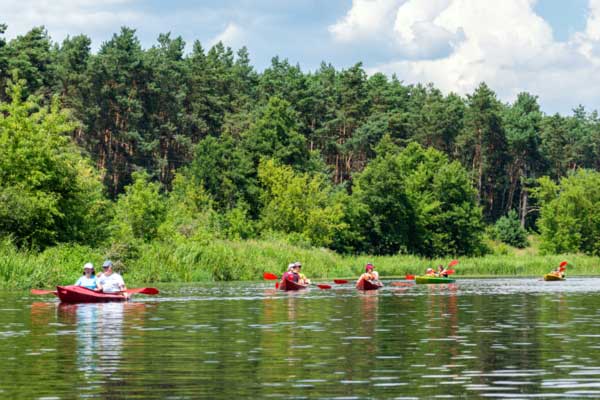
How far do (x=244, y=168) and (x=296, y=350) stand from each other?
71632mm

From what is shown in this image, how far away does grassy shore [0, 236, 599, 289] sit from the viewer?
1668 inches

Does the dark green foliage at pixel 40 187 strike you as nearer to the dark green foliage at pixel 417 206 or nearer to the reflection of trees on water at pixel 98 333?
the reflection of trees on water at pixel 98 333

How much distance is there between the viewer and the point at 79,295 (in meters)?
32.7

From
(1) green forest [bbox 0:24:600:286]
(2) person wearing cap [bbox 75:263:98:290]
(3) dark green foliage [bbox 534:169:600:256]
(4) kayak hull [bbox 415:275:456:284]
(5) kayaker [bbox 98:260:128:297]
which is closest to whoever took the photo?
(2) person wearing cap [bbox 75:263:98:290]

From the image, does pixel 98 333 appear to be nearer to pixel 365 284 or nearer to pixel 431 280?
pixel 365 284

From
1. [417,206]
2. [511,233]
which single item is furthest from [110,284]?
[511,233]

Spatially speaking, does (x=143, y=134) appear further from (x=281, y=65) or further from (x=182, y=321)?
(x=182, y=321)

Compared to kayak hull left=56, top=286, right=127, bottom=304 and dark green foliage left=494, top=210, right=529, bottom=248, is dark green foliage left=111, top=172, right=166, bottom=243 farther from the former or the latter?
dark green foliage left=494, top=210, right=529, bottom=248

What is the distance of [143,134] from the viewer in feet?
339

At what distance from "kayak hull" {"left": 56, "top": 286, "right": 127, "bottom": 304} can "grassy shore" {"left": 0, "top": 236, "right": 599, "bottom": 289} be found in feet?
28.5

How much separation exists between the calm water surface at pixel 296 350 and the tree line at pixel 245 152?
1748 centimetres

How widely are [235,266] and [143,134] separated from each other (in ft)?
166

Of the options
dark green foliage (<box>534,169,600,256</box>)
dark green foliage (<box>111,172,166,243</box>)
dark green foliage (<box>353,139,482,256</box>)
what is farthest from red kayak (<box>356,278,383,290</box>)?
dark green foliage (<box>534,169,600,256</box>)

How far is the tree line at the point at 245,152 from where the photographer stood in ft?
167
